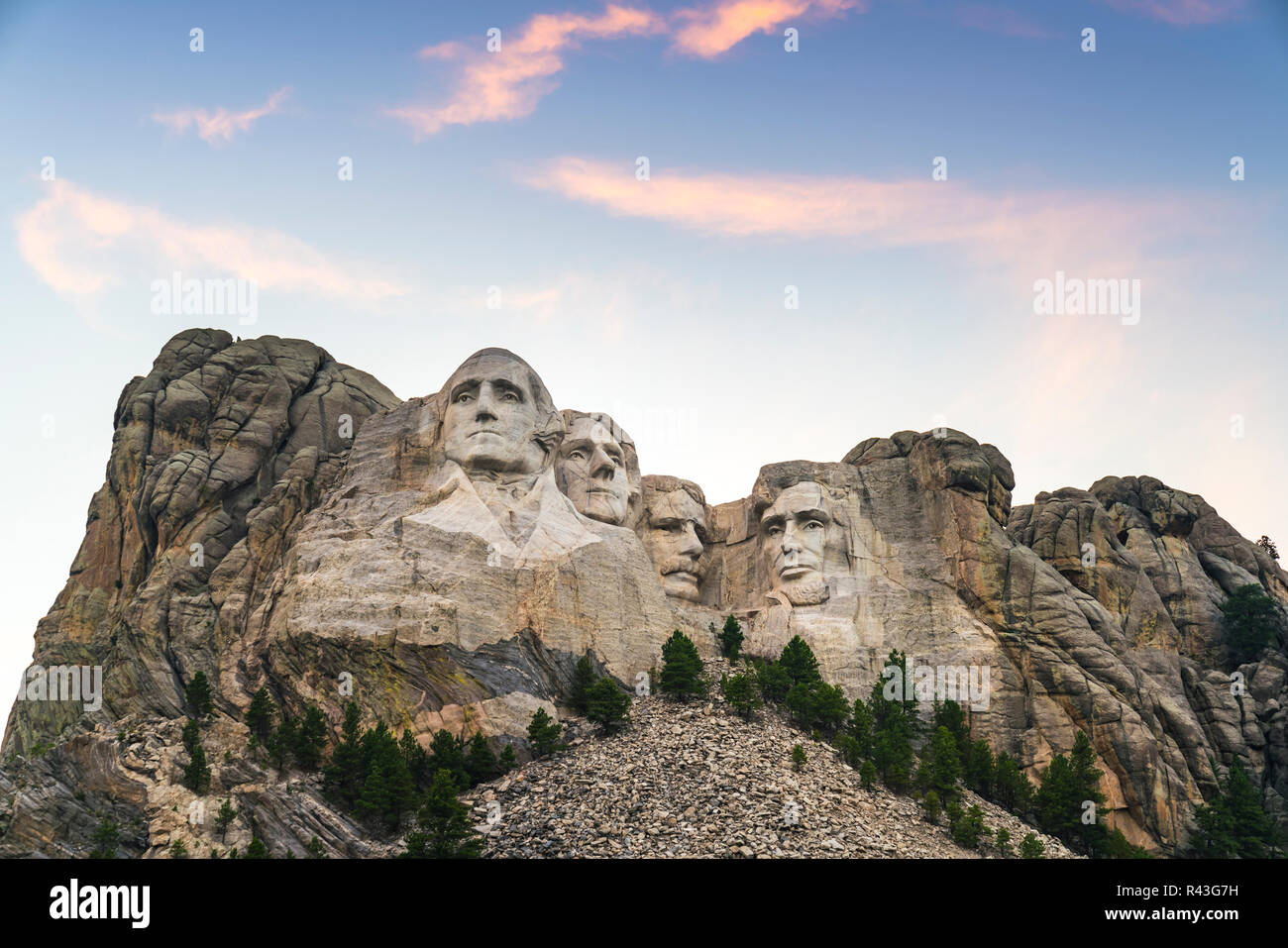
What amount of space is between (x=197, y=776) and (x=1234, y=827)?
1059 inches

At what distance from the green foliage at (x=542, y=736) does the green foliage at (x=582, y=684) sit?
183 cm

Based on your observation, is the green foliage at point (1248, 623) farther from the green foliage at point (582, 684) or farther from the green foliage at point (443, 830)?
the green foliage at point (443, 830)

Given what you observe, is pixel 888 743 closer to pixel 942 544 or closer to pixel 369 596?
pixel 942 544

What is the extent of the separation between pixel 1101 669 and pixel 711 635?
11.1 meters

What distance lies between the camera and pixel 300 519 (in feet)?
160

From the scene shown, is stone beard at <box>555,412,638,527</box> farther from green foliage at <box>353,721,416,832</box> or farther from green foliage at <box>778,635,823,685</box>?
green foliage at <box>353,721,416,832</box>

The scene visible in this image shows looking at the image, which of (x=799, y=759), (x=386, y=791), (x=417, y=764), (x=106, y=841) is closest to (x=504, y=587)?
(x=417, y=764)

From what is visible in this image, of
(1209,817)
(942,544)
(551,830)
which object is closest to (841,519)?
(942,544)

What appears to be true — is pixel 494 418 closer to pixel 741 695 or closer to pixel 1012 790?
pixel 741 695

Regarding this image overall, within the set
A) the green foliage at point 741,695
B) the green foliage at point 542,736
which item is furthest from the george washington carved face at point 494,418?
the green foliage at point 542,736

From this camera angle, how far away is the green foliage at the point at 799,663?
47250 millimetres

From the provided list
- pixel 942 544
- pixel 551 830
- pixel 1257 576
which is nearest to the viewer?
pixel 551 830

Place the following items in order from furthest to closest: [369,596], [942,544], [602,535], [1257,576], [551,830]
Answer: [1257,576] → [942,544] → [602,535] → [369,596] → [551,830]

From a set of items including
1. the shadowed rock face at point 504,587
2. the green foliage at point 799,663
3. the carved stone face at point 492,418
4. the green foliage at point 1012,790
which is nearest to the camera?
the shadowed rock face at point 504,587
